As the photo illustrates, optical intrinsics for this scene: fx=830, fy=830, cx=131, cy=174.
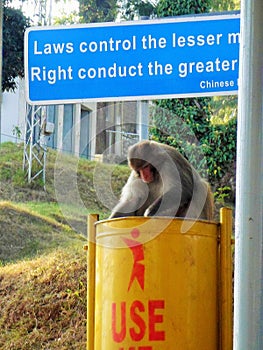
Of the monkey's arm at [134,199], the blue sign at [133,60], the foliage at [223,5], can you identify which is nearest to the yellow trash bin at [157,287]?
the blue sign at [133,60]

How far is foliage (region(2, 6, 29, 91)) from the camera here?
10891mm

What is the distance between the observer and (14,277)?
25.5 ft

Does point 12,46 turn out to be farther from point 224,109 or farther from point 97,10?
point 224,109

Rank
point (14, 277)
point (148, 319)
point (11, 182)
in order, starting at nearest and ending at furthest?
point (148, 319)
point (14, 277)
point (11, 182)

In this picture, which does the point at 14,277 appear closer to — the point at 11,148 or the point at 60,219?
the point at 60,219

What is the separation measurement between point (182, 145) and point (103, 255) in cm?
403

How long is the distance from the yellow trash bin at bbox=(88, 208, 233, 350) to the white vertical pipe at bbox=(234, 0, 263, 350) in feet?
2.66

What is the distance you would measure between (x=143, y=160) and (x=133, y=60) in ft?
3.25

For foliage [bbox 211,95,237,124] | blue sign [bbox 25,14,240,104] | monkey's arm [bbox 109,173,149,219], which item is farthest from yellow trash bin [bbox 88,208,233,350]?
foliage [bbox 211,95,237,124]

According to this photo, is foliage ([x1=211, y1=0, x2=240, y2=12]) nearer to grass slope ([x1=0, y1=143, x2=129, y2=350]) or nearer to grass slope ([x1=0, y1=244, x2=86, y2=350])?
grass slope ([x1=0, y1=143, x2=129, y2=350])

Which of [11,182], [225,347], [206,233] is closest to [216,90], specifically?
[206,233]

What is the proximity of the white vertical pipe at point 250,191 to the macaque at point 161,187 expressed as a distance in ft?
5.61

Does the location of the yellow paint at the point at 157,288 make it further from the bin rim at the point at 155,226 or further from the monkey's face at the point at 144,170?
the monkey's face at the point at 144,170

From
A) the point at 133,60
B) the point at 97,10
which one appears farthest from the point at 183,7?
the point at 133,60
